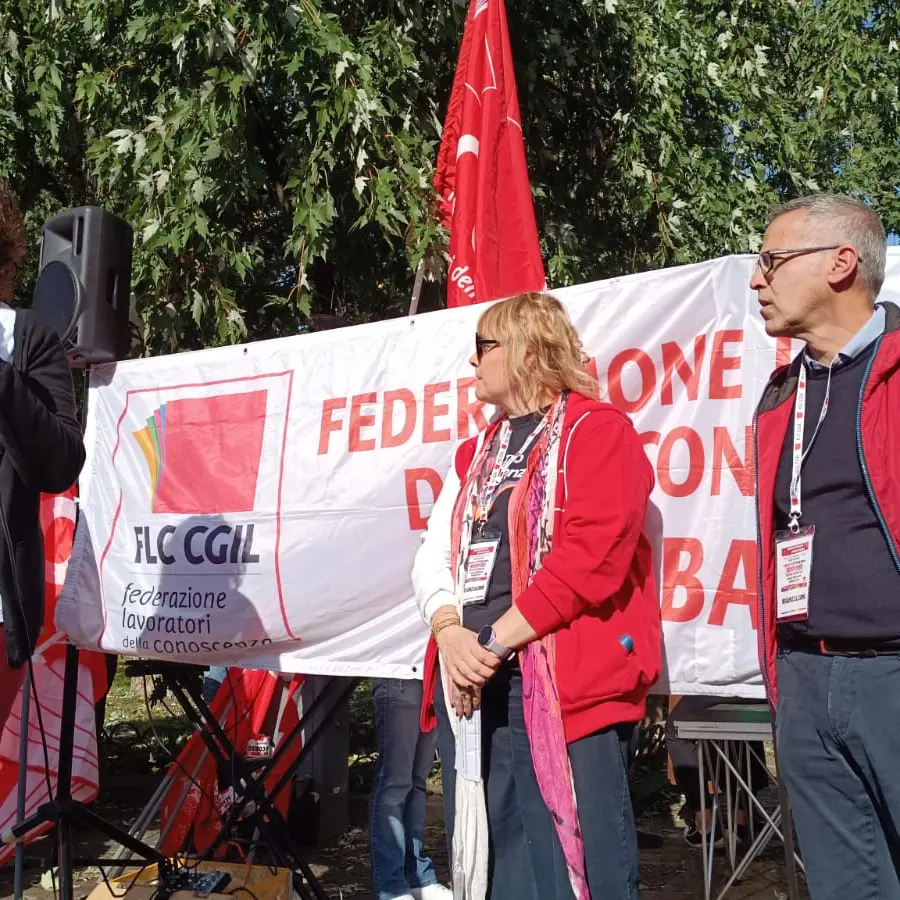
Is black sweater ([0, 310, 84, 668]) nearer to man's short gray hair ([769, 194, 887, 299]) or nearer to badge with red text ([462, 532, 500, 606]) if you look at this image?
badge with red text ([462, 532, 500, 606])

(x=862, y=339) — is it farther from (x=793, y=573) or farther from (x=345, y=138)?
(x=345, y=138)

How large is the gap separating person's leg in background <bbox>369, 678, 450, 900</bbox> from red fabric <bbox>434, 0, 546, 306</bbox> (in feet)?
5.34

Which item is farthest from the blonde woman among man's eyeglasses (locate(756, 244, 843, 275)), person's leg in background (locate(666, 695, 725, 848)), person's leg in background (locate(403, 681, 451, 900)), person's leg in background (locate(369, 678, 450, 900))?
person's leg in background (locate(666, 695, 725, 848))

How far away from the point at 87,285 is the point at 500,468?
7.06 feet

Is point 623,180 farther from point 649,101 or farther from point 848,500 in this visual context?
point 848,500

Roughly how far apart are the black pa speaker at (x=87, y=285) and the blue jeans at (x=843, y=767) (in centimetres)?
288

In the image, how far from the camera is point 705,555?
2.95m

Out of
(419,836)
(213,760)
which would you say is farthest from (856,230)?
(213,760)

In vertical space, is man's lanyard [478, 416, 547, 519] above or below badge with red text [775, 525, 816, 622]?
above

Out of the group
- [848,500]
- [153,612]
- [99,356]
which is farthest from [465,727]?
[99,356]

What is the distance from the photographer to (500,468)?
2.74 metres

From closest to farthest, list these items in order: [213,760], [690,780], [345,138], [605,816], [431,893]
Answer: [605,816]
[431,893]
[213,760]
[690,780]
[345,138]

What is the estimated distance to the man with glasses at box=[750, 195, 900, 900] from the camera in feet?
6.79

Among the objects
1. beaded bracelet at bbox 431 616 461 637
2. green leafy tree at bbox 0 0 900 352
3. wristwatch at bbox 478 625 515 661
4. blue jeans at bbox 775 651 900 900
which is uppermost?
green leafy tree at bbox 0 0 900 352
